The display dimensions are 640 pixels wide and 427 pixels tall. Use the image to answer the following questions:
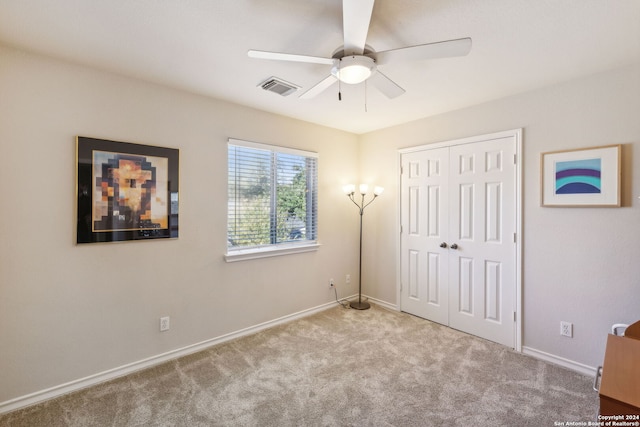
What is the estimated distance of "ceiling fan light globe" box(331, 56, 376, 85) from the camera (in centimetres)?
164

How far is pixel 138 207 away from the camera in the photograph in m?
2.44

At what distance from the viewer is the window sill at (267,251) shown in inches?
119

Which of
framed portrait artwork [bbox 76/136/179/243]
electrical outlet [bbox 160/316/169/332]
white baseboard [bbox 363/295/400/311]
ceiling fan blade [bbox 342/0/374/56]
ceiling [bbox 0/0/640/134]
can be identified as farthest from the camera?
white baseboard [bbox 363/295/400/311]

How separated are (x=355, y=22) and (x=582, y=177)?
2.34m

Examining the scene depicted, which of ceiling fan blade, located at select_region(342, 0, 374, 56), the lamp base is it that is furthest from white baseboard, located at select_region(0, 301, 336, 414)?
ceiling fan blade, located at select_region(342, 0, 374, 56)

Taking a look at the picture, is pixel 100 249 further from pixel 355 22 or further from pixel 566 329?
pixel 566 329

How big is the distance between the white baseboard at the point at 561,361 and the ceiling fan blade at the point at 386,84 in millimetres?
2635

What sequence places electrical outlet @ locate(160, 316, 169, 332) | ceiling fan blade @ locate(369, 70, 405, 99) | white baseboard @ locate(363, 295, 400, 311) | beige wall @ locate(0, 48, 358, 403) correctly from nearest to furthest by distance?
ceiling fan blade @ locate(369, 70, 405, 99), beige wall @ locate(0, 48, 358, 403), electrical outlet @ locate(160, 316, 169, 332), white baseboard @ locate(363, 295, 400, 311)

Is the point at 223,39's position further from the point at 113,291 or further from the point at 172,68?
the point at 113,291

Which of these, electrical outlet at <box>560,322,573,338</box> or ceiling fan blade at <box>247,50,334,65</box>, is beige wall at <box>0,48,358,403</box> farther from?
electrical outlet at <box>560,322,573,338</box>

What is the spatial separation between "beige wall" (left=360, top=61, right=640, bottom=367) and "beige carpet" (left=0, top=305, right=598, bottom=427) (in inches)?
15.5

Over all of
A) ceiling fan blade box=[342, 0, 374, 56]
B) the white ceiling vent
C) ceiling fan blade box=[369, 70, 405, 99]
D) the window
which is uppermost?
the white ceiling vent

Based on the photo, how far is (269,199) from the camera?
3.35m

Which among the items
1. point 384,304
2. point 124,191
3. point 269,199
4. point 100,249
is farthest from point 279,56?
point 384,304
